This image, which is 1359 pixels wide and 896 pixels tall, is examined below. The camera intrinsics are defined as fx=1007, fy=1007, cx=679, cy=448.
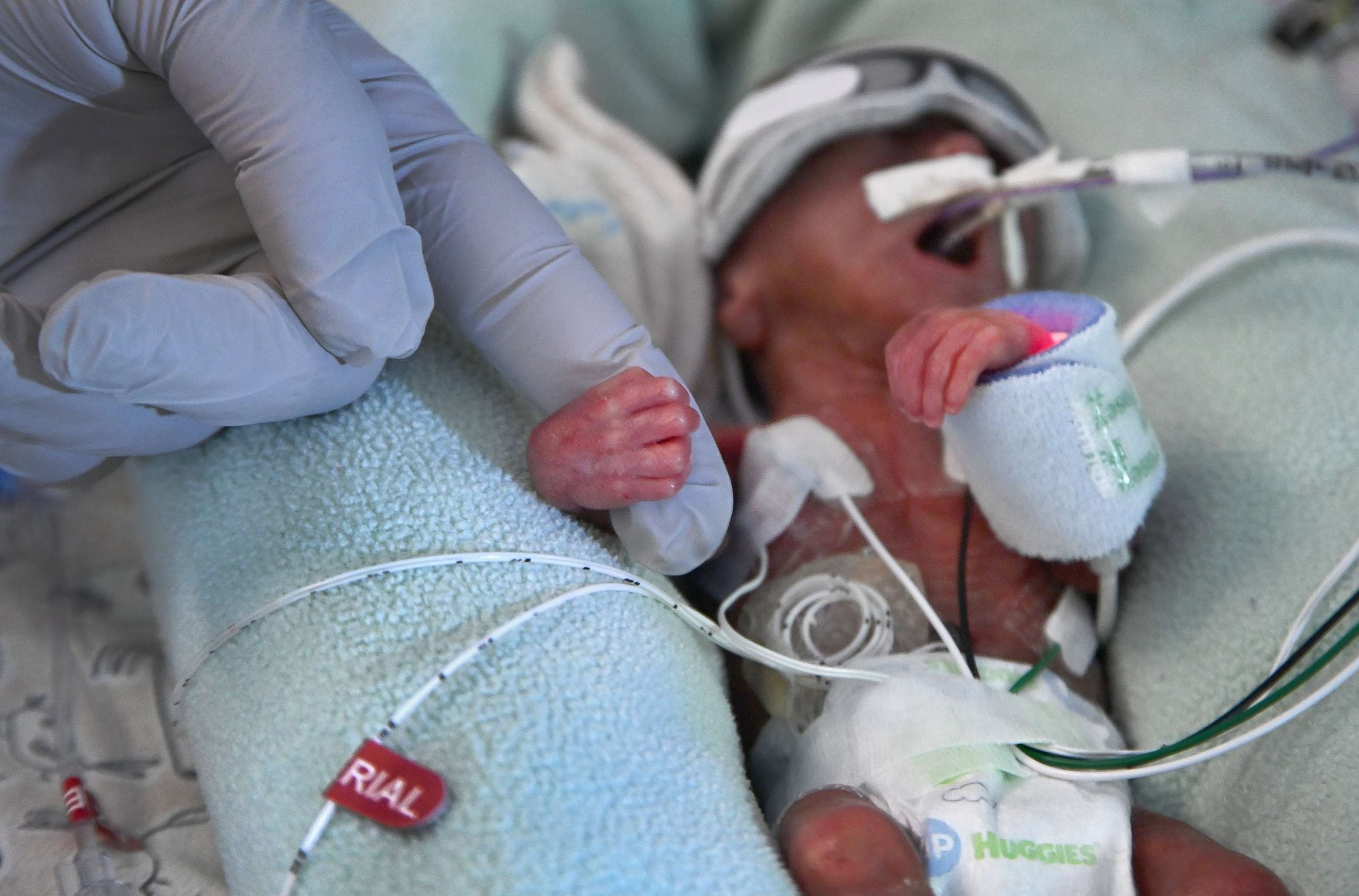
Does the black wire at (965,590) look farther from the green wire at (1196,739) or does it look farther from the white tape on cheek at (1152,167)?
the white tape on cheek at (1152,167)

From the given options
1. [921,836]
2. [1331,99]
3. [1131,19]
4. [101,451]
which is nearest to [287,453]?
[101,451]

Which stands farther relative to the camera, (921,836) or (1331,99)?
(1331,99)

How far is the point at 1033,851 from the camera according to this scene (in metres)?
0.63

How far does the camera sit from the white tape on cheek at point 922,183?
979mm

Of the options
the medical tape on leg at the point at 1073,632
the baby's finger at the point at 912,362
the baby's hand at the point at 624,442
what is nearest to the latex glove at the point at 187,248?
the baby's hand at the point at 624,442

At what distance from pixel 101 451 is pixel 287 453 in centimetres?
11

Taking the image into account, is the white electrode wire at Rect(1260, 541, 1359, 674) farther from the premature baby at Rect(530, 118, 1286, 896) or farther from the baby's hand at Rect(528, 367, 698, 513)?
the baby's hand at Rect(528, 367, 698, 513)

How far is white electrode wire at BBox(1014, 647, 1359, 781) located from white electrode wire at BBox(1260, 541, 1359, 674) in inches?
1.7

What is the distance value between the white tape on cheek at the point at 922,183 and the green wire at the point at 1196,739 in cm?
51

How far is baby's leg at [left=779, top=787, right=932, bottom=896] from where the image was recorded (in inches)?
22.5

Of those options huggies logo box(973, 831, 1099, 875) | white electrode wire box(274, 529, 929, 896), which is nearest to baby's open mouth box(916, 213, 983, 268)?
white electrode wire box(274, 529, 929, 896)

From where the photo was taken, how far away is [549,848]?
20.6 inches

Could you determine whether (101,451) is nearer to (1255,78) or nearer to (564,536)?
(564,536)

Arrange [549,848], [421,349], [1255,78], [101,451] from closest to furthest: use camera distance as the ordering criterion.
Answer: [549,848] → [101,451] → [421,349] → [1255,78]
